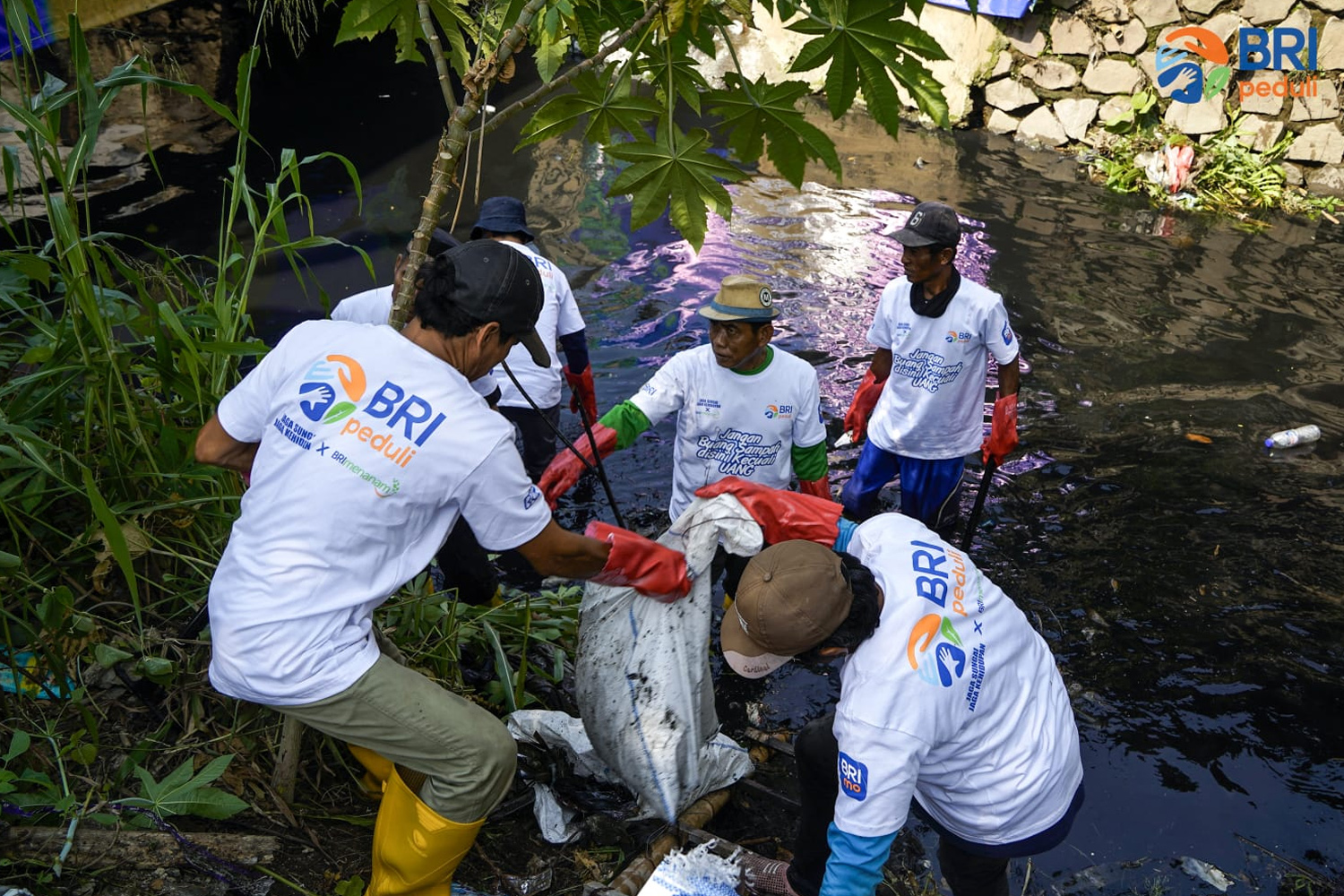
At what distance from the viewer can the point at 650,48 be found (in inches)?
94.7

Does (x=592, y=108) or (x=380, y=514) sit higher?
(x=592, y=108)

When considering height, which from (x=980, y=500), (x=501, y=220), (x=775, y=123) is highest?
(x=775, y=123)

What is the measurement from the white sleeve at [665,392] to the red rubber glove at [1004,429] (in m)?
1.51

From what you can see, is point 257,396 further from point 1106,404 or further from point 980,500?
point 1106,404

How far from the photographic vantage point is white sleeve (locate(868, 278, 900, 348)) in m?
4.50

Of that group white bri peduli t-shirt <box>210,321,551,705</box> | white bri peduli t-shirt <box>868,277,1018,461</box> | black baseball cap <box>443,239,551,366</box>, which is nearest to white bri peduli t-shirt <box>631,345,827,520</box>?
white bri peduli t-shirt <box>868,277,1018,461</box>

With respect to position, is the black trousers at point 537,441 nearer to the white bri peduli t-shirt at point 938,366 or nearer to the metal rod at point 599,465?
the metal rod at point 599,465

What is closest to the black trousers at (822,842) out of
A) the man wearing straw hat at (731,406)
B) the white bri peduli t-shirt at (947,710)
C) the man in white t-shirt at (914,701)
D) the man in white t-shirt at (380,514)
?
the man in white t-shirt at (914,701)

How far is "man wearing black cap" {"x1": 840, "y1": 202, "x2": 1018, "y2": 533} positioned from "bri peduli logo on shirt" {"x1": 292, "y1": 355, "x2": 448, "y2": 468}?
8.76ft

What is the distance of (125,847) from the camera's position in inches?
96.8

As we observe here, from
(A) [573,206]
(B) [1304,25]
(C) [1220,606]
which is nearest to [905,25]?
(C) [1220,606]

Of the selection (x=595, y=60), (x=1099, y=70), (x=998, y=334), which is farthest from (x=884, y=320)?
(x=1099, y=70)

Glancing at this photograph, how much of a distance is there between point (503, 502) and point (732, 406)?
5.82 ft

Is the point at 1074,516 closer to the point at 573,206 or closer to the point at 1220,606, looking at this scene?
the point at 1220,606
